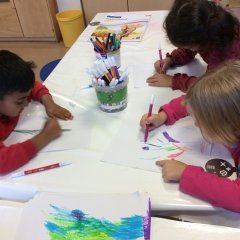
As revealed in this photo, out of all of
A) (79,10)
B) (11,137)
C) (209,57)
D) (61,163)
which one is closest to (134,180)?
(61,163)

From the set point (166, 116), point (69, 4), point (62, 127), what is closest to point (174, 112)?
point (166, 116)

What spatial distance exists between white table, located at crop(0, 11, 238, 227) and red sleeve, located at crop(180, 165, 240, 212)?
0.06 ft

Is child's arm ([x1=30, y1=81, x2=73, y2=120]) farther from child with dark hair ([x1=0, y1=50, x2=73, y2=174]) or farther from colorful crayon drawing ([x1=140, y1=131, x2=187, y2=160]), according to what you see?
colorful crayon drawing ([x1=140, y1=131, x2=187, y2=160])

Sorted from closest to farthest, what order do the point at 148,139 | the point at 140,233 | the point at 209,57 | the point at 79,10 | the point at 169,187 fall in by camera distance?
the point at 140,233
the point at 169,187
the point at 148,139
the point at 209,57
the point at 79,10

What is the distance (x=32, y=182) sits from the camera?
0.77 meters

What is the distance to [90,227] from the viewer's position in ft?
2.11

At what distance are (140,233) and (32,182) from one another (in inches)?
12.4

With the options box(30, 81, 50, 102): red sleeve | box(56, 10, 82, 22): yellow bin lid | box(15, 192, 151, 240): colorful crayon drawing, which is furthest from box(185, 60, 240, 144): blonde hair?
box(56, 10, 82, 22): yellow bin lid

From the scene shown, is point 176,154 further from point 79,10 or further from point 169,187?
point 79,10

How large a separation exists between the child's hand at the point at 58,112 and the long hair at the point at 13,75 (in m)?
0.10

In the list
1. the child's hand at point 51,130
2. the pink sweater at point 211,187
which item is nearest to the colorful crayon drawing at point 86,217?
the pink sweater at point 211,187

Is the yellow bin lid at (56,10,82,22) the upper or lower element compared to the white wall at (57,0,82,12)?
lower

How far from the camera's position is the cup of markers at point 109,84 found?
958 mm

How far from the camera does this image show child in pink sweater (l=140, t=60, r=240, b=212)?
68 centimetres
